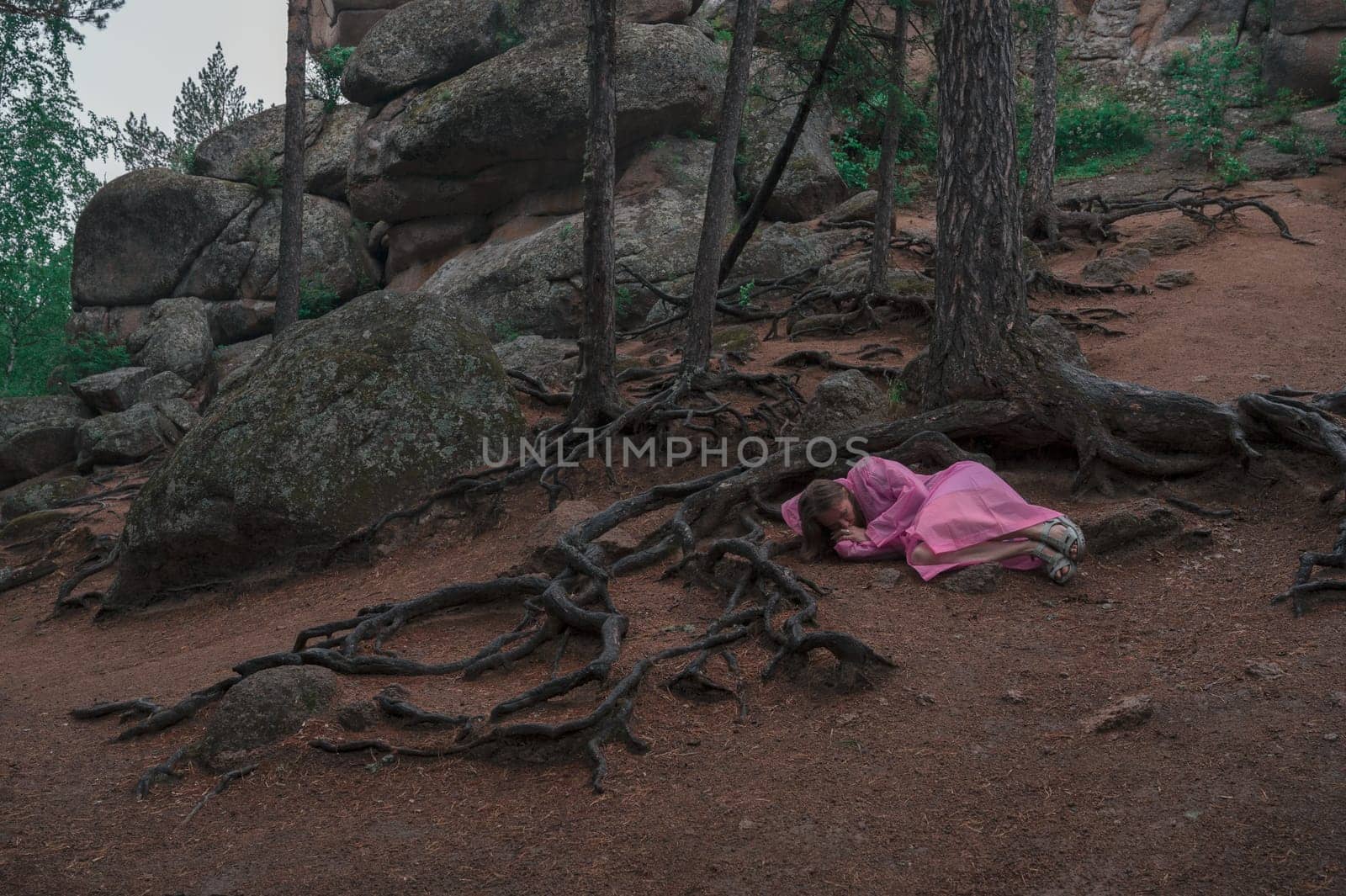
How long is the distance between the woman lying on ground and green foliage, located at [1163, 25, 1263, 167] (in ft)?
49.0

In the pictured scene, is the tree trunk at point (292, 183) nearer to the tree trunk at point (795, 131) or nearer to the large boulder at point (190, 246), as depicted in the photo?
the large boulder at point (190, 246)

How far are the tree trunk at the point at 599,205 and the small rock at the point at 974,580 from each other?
4.64 m

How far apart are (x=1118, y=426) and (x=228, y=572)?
7454 millimetres

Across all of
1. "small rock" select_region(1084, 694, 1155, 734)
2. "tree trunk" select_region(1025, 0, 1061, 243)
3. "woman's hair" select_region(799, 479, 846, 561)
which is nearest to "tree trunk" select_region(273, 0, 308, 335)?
"woman's hair" select_region(799, 479, 846, 561)

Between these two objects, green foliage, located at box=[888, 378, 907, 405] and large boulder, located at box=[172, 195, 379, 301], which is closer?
green foliage, located at box=[888, 378, 907, 405]

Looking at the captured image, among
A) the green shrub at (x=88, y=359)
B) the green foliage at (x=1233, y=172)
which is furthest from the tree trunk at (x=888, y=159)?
the green shrub at (x=88, y=359)

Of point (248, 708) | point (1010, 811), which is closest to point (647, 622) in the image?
point (248, 708)

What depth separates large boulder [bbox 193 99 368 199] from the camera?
2092 cm

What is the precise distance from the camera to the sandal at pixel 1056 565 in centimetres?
510

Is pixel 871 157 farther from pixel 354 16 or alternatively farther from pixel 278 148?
pixel 354 16

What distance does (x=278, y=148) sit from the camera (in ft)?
72.3

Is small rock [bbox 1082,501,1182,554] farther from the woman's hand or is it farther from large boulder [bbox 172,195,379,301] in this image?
large boulder [bbox 172,195,379,301]

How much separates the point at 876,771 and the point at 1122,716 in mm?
993

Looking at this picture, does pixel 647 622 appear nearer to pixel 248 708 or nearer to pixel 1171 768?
Answer: pixel 248 708
